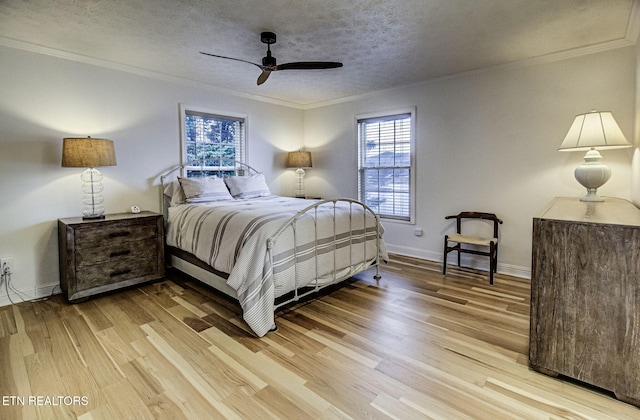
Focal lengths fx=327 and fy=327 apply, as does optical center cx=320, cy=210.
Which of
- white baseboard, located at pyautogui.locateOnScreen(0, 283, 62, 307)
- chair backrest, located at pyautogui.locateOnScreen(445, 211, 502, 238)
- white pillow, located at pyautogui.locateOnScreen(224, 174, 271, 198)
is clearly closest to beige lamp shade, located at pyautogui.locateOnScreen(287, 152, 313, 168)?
white pillow, located at pyautogui.locateOnScreen(224, 174, 271, 198)

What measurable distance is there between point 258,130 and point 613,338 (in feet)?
14.8

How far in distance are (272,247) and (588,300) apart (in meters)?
1.92

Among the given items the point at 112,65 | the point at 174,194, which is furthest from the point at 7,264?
the point at 112,65

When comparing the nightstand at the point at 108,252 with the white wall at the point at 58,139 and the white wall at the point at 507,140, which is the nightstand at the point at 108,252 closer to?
the white wall at the point at 58,139

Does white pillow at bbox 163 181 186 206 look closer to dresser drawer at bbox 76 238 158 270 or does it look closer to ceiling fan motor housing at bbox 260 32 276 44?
dresser drawer at bbox 76 238 158 270

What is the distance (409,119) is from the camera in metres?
4.39

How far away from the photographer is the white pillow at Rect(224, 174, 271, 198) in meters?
4.16

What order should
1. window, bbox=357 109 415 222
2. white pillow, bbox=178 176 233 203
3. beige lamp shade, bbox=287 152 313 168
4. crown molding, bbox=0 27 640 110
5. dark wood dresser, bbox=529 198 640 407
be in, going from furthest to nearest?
beige lamp shade, bbox=287 152 313 168
window, bbox=357 109 415 222
white pillow, bbox=178 176 233 203
crown molding, bbox=0 27 640 110
dark wood dresser, bbox=529 198 640 407

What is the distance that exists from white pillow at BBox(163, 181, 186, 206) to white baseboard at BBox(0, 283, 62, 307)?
1.36 metres

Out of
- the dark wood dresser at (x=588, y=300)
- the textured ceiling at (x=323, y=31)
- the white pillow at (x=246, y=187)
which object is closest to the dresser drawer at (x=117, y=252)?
the white pillow at (x=246, y=187)

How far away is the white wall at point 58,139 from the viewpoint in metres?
2.95

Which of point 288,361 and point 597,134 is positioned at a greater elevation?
point 597,134

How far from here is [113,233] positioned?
3.14 meters

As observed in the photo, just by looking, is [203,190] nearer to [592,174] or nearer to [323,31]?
[323,31]
